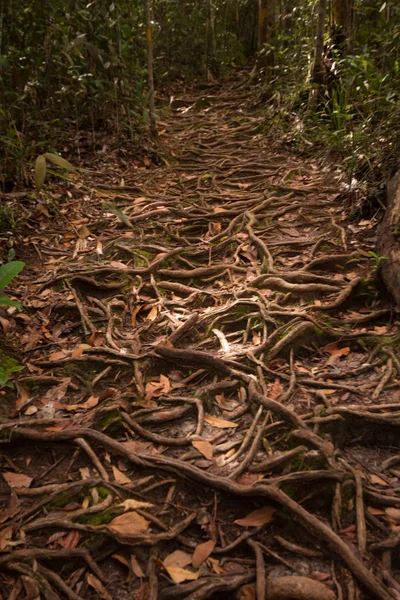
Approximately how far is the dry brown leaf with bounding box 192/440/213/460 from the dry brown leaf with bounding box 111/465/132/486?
352mm

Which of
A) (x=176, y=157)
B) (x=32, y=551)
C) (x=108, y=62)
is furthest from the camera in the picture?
(x=176, y=157)

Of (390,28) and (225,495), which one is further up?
(390,28)

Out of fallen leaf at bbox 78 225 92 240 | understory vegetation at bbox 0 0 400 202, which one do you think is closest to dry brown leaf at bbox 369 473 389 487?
understory vegetation at bbox 0 0 400 202

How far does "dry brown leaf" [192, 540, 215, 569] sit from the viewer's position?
1.91 metres

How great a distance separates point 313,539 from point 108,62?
558cm

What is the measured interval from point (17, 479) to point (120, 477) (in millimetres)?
464

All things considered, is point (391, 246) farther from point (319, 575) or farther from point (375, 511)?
point (319, 575)

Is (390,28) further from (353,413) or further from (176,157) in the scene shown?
(353,413)

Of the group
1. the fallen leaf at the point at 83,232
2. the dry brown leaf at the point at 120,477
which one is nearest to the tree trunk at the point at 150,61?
the fallen leaf at the point at 83,232

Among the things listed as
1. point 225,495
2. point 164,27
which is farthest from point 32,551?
point 164,27

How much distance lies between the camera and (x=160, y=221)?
4859 mm

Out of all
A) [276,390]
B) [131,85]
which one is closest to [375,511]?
[276,390]

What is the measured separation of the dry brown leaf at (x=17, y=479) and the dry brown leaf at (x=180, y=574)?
Answer: 759 mm

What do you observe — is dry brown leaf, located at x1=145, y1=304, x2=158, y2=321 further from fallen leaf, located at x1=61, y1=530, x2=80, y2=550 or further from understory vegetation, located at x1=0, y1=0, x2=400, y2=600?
fallen leaf, located at x1=61, y1=530, x2=80, y2=550
